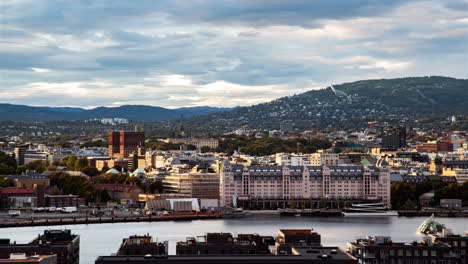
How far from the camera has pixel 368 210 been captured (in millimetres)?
89250

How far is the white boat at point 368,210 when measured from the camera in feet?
286

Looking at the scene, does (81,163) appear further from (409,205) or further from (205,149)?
(409,205)

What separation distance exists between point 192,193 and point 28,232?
3232cm

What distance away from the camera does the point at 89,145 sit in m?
178

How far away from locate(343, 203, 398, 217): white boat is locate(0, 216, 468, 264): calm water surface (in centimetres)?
444

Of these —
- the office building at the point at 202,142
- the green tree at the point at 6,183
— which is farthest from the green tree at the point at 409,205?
the office building at the point at 202,142

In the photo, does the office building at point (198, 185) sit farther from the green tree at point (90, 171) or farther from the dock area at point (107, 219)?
the green tree at point (90, 171)

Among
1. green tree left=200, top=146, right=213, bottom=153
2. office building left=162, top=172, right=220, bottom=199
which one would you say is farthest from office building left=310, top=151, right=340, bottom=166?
green tree left=200, top=146, right=213, bottom=153

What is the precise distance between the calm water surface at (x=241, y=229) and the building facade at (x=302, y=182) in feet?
39.7

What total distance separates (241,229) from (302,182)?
102 feet

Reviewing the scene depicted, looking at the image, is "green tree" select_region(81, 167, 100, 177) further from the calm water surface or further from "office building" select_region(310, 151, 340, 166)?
the calm water surface

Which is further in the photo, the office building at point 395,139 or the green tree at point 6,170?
the office building at point 395,139

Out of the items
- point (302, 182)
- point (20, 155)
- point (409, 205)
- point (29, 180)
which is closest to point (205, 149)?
point (20, 155)

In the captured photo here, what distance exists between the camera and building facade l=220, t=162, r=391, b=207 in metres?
94.4
